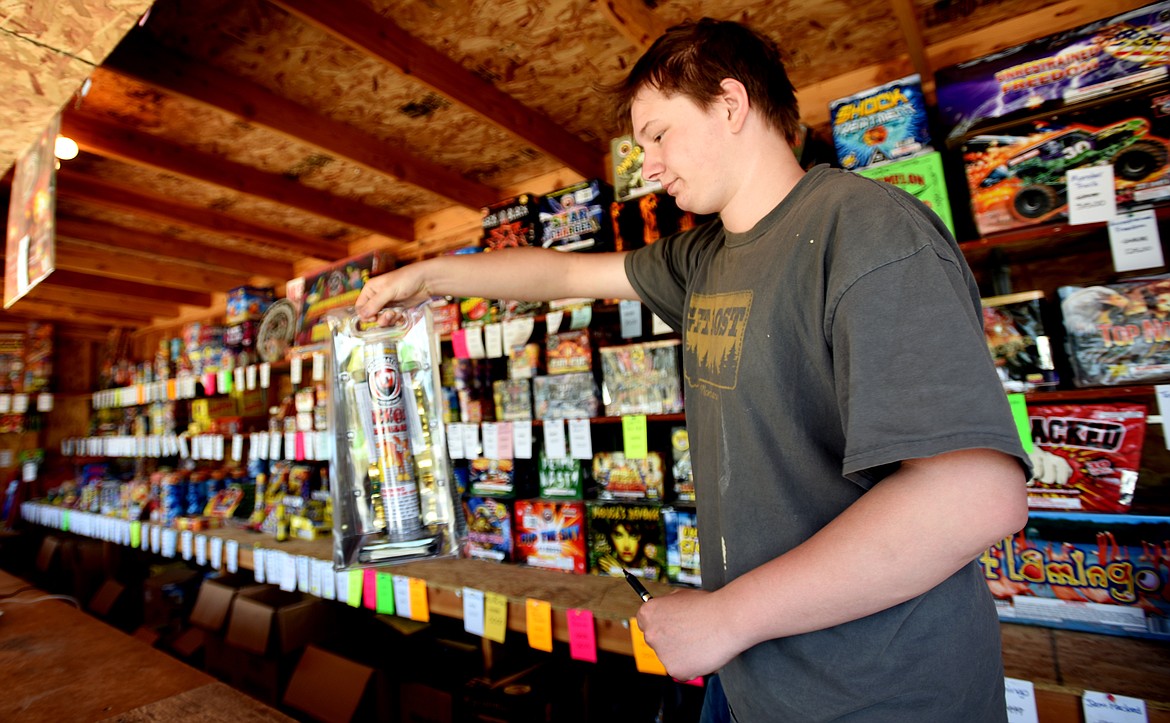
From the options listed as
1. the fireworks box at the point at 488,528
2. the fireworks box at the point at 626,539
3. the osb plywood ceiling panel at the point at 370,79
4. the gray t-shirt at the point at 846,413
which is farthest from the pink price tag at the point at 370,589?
the gray t-shirt at the point at 846,413

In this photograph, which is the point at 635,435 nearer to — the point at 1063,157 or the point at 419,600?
the point at 419,600

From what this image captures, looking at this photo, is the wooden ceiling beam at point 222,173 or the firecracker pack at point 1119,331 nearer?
the firecracker pack at point 1119,331

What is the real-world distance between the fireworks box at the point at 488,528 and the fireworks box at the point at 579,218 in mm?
1167

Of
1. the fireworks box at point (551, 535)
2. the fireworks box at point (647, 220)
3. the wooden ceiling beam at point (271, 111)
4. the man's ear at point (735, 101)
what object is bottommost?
the fireworks box at point (551, 535)

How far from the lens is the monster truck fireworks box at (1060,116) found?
1424mm

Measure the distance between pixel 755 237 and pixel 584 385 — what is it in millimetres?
1433

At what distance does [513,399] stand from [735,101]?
1.77 m

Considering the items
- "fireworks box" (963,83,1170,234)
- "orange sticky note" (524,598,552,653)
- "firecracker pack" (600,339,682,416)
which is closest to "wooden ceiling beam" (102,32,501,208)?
"firecracker pack" (600,339,682,416)

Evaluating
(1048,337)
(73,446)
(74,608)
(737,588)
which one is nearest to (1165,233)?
(1048,337)

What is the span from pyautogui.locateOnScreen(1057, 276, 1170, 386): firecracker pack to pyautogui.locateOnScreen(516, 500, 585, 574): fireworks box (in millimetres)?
1655

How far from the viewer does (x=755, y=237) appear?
0.92 meters

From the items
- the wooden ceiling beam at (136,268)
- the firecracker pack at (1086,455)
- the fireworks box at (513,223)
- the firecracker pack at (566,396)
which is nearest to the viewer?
the firecracker pack at (1086,455)

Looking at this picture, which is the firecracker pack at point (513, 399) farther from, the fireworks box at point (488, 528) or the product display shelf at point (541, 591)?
the product display shelf at point (541, 591)

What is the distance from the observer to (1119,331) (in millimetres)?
1465
